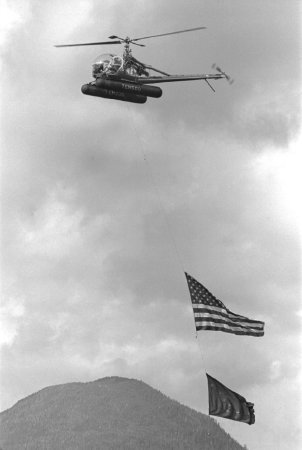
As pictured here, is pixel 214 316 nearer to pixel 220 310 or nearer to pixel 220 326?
pixel 220 310

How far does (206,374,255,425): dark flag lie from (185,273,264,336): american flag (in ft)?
12.7

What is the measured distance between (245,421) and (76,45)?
106ft

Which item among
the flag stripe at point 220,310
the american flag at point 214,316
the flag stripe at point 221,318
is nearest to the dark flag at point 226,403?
the american flag at point 214,316

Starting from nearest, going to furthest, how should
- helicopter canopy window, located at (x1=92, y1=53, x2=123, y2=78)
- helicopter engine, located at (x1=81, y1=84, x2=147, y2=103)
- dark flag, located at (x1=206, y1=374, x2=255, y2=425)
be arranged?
dark flag, located at (x1=206, y1=374, x2=255, y2=425), helicopter engine, located at (x1=81, y1=84, x2=147, y2=103), helicopter canopy window, located at (x1=92, y1=53, x2=123, y2=78)

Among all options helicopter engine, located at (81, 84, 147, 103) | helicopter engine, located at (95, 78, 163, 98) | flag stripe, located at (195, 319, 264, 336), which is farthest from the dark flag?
helicopter engine, located at (95, 78, 163, 98)

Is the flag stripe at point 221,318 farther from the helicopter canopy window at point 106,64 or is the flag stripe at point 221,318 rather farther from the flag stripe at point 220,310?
the helicopter canopy window at point 106,64

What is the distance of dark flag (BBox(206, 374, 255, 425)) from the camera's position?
46438 mm

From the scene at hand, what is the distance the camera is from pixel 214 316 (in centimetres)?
4841

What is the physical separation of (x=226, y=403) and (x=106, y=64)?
29414 millimetres

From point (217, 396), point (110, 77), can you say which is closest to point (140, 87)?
point (110, 77)

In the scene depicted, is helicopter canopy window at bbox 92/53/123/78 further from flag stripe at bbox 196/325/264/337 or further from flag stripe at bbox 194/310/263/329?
flag stripe at bbox 196/325/264/337

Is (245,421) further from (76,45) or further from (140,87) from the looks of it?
(76,45)

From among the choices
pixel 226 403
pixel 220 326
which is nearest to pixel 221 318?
pixel 220 326

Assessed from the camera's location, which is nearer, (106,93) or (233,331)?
(233,331)
